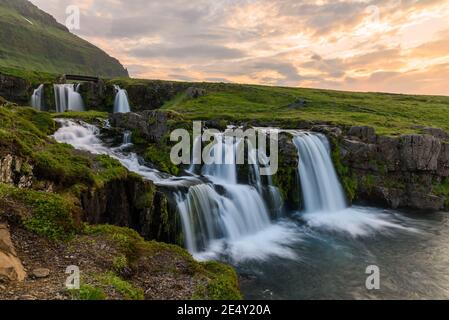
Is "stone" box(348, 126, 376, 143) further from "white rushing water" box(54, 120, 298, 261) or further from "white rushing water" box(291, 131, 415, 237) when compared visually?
"white rushing water" box(54, 120, 298, 261)

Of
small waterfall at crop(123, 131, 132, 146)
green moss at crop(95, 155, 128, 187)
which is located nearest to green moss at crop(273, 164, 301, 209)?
small waterfall at crop(123, 131, 132, 146)

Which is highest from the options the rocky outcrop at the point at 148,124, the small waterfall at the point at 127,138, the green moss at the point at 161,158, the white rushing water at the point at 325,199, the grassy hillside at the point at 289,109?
the grassy hillside at the point at 289,109

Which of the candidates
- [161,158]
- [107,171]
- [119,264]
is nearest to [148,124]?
[161,158]

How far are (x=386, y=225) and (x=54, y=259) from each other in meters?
30.0

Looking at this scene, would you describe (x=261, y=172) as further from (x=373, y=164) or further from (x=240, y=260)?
(x=373, y=164)

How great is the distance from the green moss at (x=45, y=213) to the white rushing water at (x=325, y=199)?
901 inches

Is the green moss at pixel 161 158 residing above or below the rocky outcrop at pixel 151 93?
below

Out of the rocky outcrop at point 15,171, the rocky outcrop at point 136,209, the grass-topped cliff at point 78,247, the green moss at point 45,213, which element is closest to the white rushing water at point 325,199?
the rocky outcrop at point 136,209

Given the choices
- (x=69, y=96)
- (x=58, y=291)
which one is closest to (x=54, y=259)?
(x=58, y=291)

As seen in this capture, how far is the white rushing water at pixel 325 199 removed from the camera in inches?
1273

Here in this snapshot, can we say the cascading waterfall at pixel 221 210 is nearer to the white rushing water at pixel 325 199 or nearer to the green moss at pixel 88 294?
the white rushing water at pixel 325 199

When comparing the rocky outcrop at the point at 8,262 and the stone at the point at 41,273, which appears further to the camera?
the stone at the point at 41,273

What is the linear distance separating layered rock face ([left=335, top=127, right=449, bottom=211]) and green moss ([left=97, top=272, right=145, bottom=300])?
35.0m
